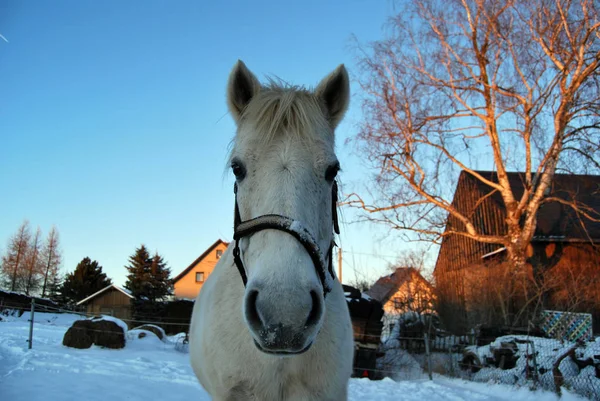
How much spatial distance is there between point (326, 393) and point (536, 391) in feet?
25.9

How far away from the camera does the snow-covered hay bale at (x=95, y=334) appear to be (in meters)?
11.4

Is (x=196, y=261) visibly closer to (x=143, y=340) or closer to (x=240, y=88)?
(x=143, y=340)

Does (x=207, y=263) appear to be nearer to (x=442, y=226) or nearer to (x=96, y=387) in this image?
(x=442, y=226)

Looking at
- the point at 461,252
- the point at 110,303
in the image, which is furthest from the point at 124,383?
the point at 110,303

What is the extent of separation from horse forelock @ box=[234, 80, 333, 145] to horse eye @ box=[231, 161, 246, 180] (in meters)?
0.15

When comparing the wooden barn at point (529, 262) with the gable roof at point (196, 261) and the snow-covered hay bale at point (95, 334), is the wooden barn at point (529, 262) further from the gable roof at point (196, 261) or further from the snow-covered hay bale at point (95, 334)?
the gable roof at point (196, 261)

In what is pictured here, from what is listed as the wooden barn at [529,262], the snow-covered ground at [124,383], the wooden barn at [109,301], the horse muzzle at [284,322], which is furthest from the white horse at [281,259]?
the wooden barn at [109,301]

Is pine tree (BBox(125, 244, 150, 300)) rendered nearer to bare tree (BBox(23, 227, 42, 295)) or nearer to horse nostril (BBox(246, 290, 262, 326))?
bare tree (BBox(23, 227, 42, 295))

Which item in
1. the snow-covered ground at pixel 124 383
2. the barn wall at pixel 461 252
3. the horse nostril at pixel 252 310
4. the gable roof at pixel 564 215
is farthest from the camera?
the gable roof at pixel 564 215

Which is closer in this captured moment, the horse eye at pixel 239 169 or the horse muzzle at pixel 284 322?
the horse muzzle at pixel 284 322

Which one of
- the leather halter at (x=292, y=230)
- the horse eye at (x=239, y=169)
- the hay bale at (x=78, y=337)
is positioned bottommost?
the hay bale at (x=78, y=337)

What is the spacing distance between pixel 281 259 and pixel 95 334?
11.9m

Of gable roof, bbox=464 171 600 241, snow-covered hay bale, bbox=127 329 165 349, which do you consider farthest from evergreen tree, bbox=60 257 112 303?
gable roof, bbox=464 171 600 241

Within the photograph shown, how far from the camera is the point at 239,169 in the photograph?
2229mm
